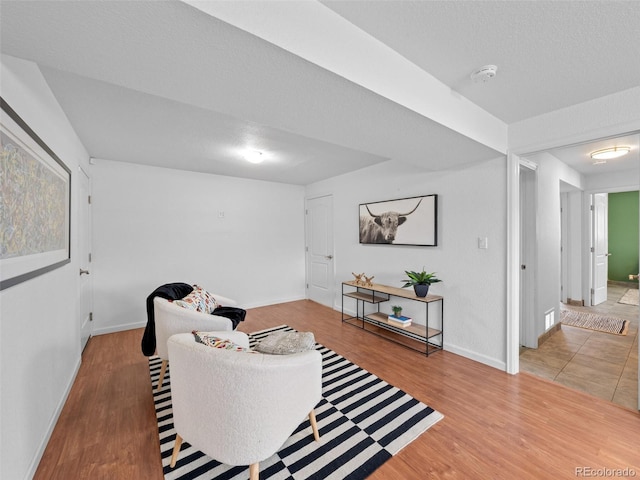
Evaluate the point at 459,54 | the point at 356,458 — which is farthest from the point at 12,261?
the point at 459,54

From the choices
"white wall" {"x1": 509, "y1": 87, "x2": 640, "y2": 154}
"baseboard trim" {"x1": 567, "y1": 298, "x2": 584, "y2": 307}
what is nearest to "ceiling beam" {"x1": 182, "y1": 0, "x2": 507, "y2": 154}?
"white wall" {"x1": 509, "y1": 87, "x2": 640, "y2": 154}

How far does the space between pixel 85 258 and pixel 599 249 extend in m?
7.77

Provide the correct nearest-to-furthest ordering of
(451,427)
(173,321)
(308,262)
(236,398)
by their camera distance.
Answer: (236,398), (451,427), (173,321), (308,262)

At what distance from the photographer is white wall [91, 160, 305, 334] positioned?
3588 mm

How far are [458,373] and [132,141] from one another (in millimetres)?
3987

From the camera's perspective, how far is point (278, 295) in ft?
16.9

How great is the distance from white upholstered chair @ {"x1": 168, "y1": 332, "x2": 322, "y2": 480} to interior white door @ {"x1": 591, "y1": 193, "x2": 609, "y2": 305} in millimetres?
5758

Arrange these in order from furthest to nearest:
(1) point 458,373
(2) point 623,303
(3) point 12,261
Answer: (2) point 623,303 → (1) point 458,373 → (3) point 12,261

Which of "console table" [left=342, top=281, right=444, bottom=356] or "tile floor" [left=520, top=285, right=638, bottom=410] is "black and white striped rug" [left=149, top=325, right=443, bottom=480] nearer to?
"console table" [left=342, top=281, right=444, bottom=356]

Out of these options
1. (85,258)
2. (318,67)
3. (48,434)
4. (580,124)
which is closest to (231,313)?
(48,434)

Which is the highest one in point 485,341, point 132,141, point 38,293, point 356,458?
point 132,141

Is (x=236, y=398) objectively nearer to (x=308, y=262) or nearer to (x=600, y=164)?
(x=308, y=262)

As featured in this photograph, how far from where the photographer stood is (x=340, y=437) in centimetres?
172

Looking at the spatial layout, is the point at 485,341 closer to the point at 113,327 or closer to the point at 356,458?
the point at 356,458
